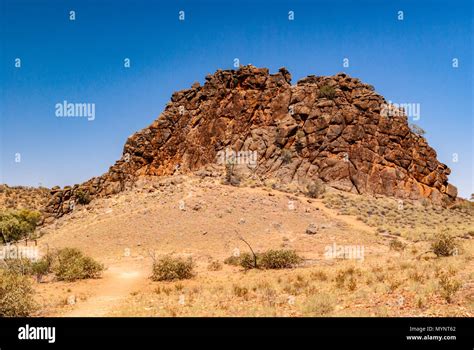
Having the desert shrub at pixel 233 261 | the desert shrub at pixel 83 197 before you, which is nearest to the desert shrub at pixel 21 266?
the desert shrub at pixel 233 261

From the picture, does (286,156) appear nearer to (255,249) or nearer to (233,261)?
(255,249)

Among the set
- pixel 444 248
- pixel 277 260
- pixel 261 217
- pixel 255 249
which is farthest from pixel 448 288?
pixel 261 217

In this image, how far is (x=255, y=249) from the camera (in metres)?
28.7

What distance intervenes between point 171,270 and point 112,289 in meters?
2.93

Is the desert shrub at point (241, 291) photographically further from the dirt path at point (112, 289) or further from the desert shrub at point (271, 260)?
the desert shrub at point (271, 260)

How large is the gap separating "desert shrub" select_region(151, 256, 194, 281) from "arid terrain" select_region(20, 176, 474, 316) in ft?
2.38

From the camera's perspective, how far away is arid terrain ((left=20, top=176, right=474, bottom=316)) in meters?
12.1

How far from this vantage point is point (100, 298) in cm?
1567

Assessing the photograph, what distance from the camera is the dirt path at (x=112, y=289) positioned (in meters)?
13.3

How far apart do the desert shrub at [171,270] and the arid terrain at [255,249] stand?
724mm
